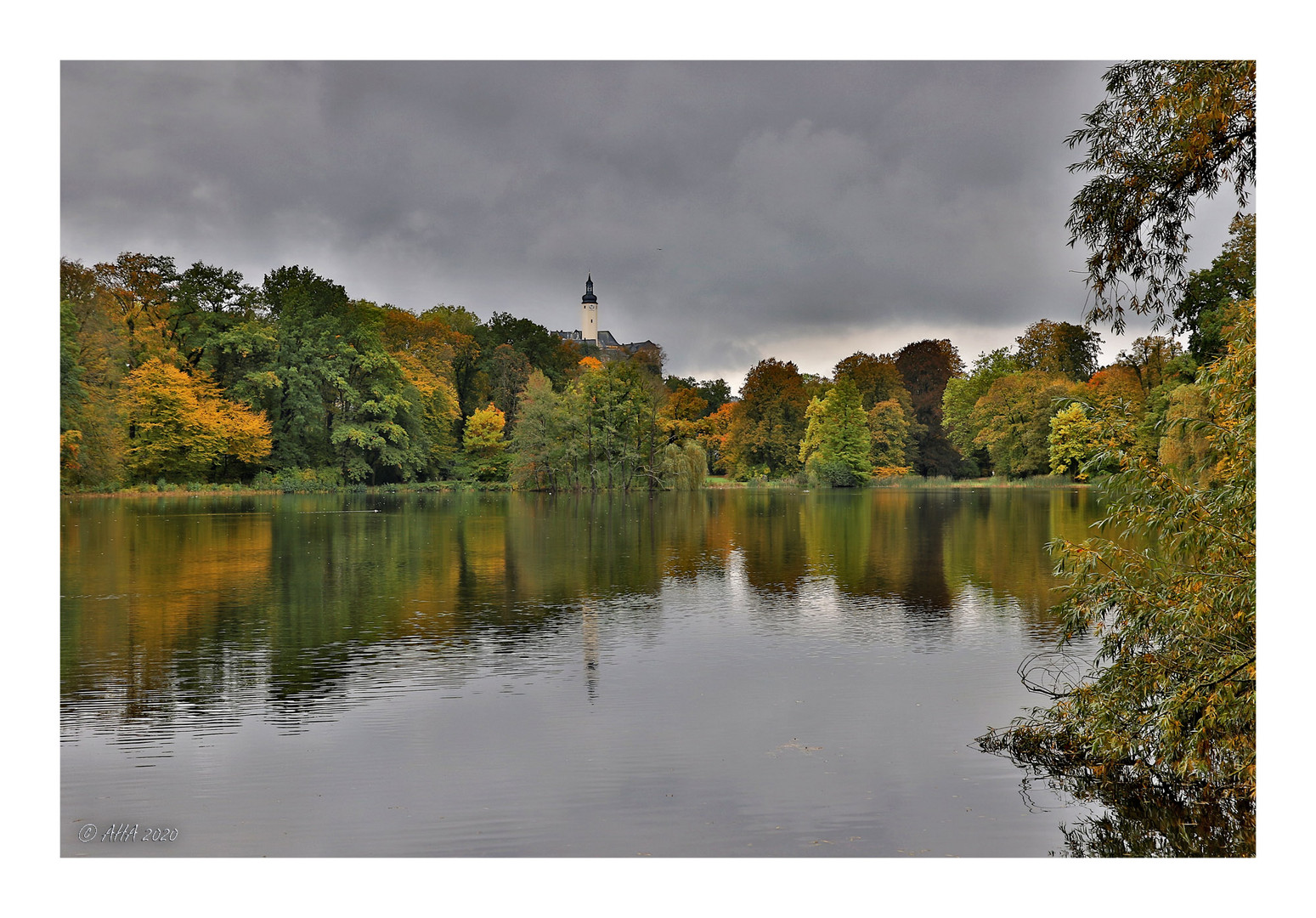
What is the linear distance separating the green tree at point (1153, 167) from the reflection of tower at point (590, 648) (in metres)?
5.49

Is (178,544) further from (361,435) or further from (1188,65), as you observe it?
(361,435)

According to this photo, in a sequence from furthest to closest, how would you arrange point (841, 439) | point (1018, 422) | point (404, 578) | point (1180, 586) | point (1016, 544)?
point (841, 439) < point (1018, 422) < point (1016, 544) < point (404, 578) < point (1180, 586)

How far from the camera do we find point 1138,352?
148 ft

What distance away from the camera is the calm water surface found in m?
5.57

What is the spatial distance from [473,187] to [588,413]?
3469 centimetres

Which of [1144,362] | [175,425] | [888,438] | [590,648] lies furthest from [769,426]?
[590,648]

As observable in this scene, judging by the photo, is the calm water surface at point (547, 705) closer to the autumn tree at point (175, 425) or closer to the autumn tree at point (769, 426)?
the autumn tree at point (175, 425)

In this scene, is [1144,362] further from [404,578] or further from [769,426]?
[404,578]

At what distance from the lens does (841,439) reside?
61406 mm

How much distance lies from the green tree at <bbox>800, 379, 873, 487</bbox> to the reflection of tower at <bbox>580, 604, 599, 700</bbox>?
49.1 metres

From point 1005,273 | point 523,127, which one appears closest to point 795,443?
point 1005,273

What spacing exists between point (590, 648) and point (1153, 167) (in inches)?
282

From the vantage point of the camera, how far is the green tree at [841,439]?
6094cm

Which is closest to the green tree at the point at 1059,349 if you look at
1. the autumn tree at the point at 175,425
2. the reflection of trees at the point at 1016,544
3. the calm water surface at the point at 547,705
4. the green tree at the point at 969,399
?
the green tree at the point at 969,399
